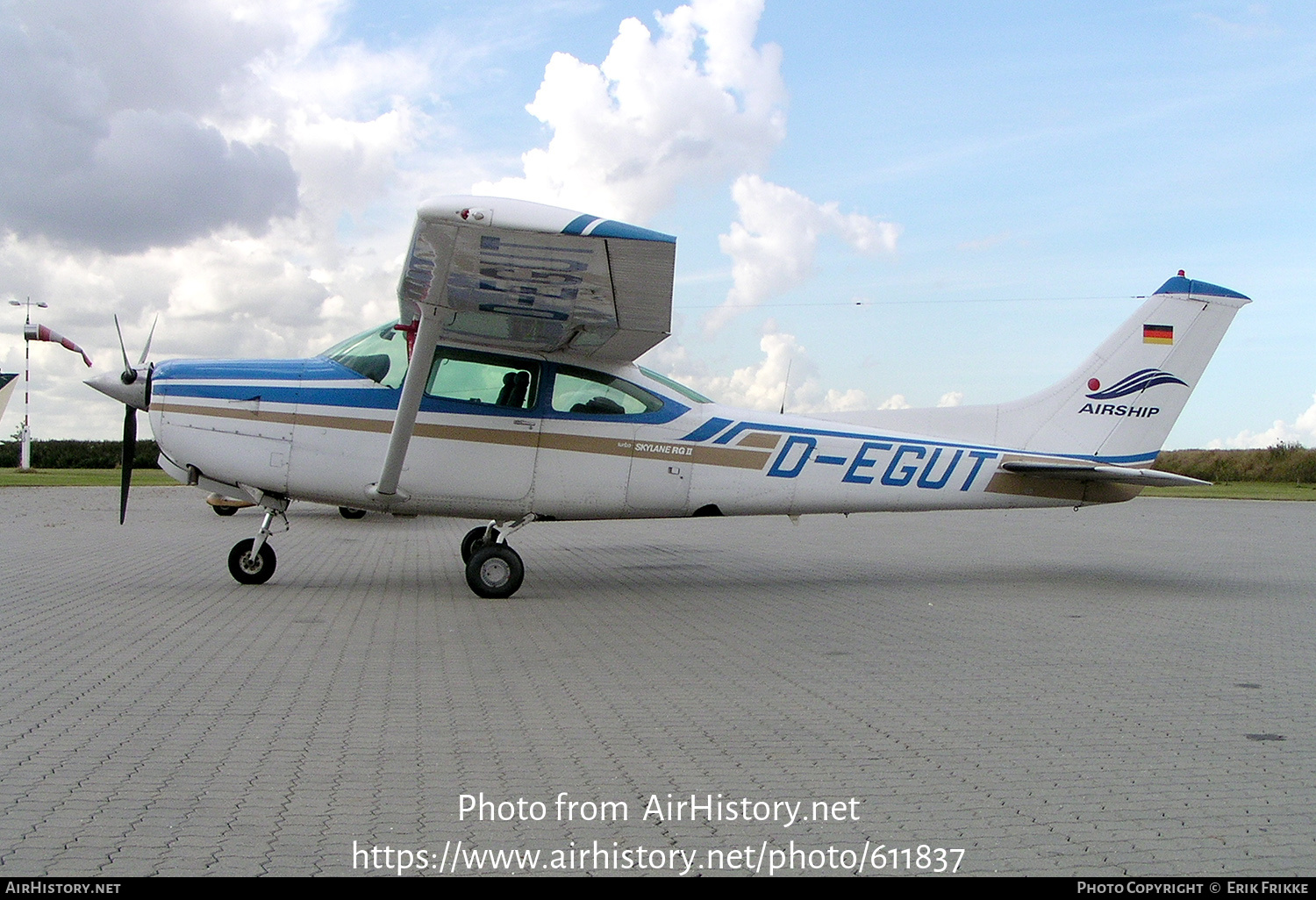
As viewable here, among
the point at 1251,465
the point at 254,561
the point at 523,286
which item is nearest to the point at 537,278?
the point at 523,286

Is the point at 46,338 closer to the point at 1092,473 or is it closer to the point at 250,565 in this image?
the point at 250,565

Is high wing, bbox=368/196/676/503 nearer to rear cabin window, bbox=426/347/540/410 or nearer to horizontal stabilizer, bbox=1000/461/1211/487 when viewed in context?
rear cabin window, bbox=426/347/540/410

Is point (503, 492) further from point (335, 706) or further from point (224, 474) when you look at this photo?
point (335, 706)

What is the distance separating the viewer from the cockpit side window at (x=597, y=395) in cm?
902

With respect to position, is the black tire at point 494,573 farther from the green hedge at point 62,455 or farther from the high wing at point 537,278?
the green hedge at point 62,455

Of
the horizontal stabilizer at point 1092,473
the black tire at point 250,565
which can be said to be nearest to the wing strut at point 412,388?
the black tire at point 250,565

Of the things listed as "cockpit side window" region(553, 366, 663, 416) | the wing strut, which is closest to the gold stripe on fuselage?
"cockpit side window" region(553, 366, 663, 416)

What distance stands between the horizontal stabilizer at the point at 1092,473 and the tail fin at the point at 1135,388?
0.33 meters

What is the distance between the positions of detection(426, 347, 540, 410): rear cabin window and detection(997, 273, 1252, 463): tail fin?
16.7ft

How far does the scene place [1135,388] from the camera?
10.2 meters

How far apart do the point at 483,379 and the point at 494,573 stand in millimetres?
1799

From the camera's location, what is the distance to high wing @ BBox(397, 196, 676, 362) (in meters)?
6.12
